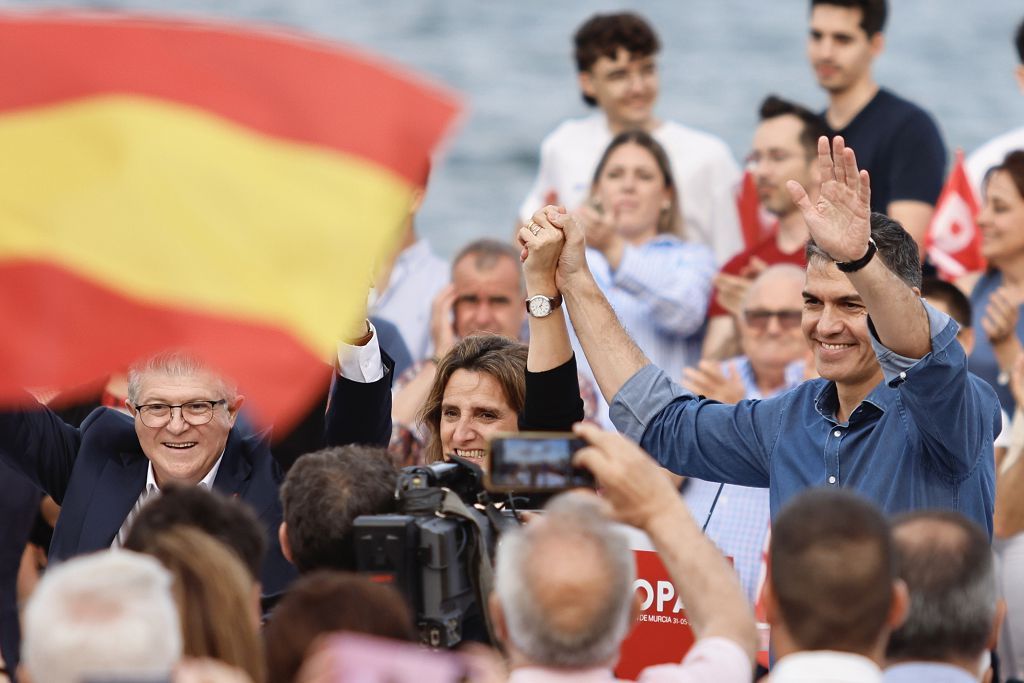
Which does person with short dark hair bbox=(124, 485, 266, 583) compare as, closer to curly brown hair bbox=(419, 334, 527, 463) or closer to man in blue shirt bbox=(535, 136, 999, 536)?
man in blue shirt bbox=(535, 136, 999, 536)

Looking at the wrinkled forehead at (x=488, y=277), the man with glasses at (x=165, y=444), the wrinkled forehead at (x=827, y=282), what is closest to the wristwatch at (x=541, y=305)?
the man with glasses at (x=165, y=444)

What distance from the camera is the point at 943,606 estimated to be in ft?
12.4

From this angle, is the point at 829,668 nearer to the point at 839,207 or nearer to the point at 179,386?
the point at 839,207

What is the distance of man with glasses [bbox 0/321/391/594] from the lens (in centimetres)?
544

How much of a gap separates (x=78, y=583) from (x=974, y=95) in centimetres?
2196

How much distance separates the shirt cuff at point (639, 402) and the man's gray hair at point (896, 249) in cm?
61

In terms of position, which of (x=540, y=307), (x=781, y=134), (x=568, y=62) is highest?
(x=568, y=62)

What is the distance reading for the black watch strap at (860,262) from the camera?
4.52m

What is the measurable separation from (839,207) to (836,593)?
4.30 ft

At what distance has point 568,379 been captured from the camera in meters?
5.18

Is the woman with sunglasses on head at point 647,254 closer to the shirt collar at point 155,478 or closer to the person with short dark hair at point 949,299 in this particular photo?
the person with short dark hair at point 949,299

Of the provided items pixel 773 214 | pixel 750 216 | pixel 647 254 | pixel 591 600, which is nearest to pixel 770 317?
pixel 647 254

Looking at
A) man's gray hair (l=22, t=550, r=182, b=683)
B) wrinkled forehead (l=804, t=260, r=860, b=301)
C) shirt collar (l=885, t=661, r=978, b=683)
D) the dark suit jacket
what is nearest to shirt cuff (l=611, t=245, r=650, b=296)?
the dark suit jacket

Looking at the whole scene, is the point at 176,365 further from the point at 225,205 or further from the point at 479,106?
the point at 479,106
